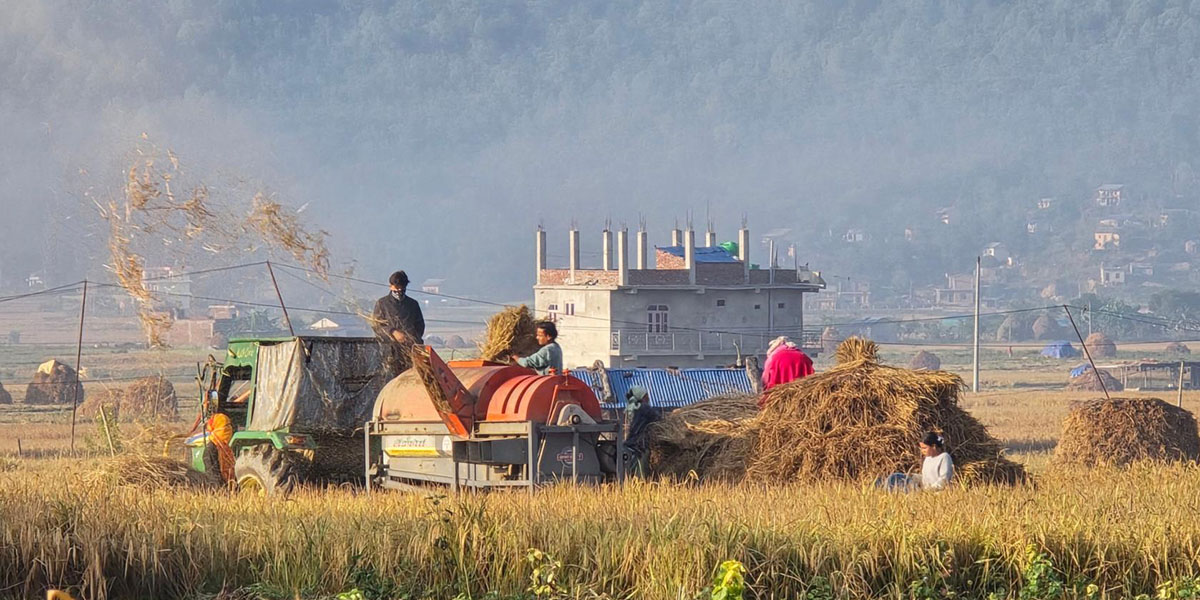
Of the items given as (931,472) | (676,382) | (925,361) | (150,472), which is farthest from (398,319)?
(925,361)

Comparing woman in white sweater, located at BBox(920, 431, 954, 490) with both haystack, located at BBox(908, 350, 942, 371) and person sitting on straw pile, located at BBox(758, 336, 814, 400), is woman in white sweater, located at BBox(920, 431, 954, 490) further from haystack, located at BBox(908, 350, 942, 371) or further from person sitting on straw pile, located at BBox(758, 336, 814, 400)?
haystack, located at BBox(908, 350, 942, 371)

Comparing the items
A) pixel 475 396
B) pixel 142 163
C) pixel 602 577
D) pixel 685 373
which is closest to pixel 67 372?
pixel 685 373

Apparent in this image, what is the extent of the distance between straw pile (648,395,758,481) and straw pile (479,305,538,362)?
1.76 meters

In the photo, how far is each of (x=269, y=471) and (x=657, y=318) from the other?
78582mm

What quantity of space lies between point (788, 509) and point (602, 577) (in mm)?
2774

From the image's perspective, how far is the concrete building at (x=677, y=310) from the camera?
93.9 metres

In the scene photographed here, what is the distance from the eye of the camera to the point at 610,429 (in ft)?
57.3

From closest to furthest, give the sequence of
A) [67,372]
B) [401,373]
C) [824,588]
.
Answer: [824,588] → [401,373] → [67,372]

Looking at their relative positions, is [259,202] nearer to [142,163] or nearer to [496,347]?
[142,163]

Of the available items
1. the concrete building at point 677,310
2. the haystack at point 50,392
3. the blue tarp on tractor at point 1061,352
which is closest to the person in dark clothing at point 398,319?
the haystack at point 50,392

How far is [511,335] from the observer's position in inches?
766

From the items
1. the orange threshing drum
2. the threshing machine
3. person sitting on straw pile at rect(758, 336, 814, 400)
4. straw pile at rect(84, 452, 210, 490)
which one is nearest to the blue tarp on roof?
straw pile at rect(84, 452, 210, 490)

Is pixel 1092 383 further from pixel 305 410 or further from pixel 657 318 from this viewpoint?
pixel 305 410

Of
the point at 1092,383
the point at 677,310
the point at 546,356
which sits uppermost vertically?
the point at 677,310
